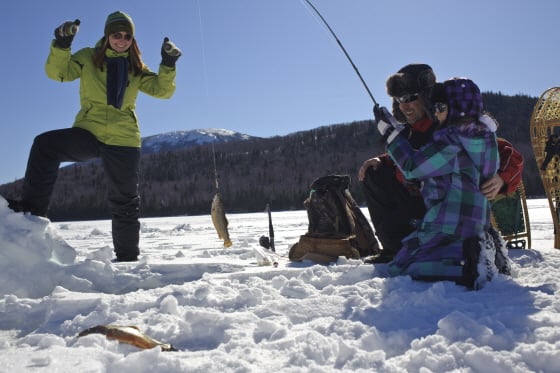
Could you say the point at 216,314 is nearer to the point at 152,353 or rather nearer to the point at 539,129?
the point at 152,353

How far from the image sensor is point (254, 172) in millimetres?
36688

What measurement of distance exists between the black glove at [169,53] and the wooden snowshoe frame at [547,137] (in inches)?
135

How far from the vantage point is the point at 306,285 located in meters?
2.21

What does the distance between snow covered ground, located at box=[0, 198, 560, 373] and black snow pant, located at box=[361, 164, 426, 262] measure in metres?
0.53

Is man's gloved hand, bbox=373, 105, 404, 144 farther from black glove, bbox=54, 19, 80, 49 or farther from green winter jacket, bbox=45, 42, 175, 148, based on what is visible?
black glove, bbox=54, 19, 80, 49

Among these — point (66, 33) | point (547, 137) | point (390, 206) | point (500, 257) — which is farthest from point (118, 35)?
point (547, 137)

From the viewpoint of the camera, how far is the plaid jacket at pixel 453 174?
7.00 ft

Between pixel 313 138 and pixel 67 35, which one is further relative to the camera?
pixel 313 138

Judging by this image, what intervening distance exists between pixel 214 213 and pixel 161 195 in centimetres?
2801

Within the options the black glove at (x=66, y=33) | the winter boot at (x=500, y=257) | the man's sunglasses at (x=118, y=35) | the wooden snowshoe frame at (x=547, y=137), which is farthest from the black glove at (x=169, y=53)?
the wooden snowshoe frame at (x=547, y=137)

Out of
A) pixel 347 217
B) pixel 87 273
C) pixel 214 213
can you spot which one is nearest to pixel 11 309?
pixel 87 273

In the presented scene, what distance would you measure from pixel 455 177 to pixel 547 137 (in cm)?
258

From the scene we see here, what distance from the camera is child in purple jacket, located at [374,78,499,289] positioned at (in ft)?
6.95

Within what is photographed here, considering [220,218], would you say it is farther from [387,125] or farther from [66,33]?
[387,125]
